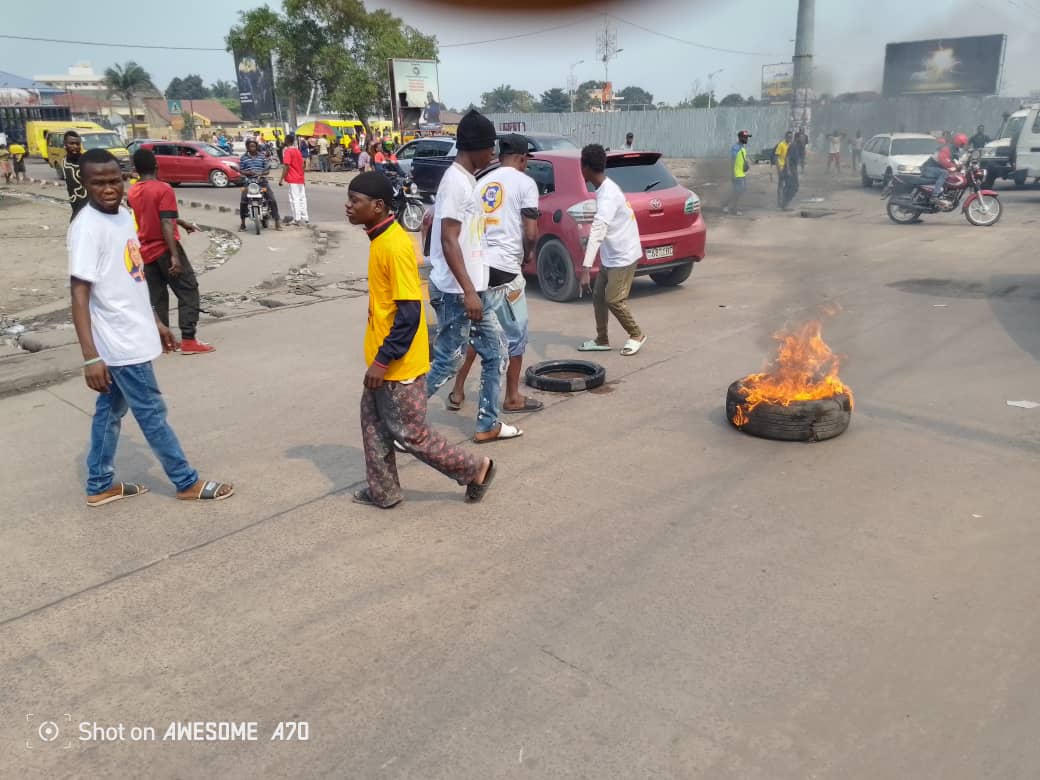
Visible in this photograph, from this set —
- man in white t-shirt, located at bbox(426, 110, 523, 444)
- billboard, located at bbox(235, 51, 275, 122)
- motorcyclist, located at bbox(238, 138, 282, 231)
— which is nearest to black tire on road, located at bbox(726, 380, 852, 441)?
man in white t-shirt, located at bbox(426, 110, 523, 444)

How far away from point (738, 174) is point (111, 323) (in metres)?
14.8

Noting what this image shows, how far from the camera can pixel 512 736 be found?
2629 mm

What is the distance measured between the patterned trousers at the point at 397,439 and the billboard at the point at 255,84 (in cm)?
4592

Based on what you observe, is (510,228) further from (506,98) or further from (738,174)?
(738,174)

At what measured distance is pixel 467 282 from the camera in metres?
4.75

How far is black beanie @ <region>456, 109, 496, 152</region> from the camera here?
4.71 meters

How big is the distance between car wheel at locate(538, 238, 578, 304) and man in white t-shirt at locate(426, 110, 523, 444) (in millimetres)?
4347

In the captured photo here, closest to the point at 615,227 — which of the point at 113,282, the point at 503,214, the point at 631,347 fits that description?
the point at 631,347

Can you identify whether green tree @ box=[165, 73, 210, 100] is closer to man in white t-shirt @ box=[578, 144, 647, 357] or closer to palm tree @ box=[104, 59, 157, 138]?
palm tree @ box=[104, 59, 157, 138]

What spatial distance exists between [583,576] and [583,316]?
563cm

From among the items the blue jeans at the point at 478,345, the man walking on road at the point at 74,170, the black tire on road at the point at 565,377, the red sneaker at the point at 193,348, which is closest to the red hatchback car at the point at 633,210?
the black tire on road at the point at 565,377

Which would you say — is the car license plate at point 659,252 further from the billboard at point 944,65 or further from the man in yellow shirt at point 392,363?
the man in yellow shirt at point 392,363

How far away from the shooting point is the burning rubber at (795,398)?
5.07m

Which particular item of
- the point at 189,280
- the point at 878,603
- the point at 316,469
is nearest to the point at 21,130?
the point at 189,280
